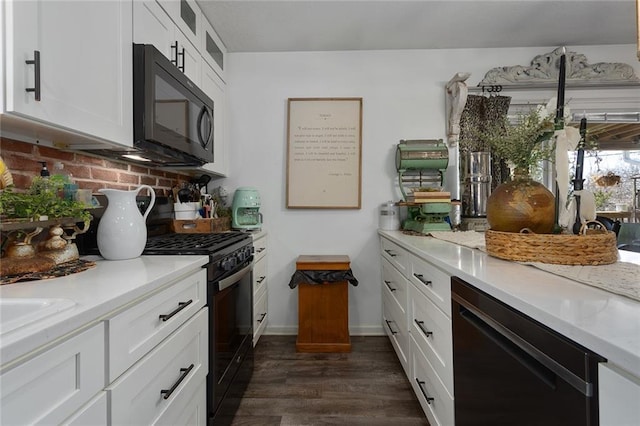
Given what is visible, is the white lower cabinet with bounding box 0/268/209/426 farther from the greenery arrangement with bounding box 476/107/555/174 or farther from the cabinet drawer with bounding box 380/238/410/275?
the greenery arrangement with bounding box 476/107/555/174

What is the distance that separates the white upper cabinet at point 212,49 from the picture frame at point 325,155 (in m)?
0.69

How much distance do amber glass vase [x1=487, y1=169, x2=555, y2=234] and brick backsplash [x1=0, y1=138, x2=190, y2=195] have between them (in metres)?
1.85

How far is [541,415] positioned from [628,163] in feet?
10.1

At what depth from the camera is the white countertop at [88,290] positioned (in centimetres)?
52

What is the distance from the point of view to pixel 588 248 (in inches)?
39.1

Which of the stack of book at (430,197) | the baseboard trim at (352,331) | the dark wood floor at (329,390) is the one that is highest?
the stack of book at (430,197)

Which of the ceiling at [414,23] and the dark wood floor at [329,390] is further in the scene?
the ceiling at [414,23]

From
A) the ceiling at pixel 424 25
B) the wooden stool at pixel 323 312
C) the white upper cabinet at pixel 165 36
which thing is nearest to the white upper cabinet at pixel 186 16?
the white upper cabinet at pixel 165 36

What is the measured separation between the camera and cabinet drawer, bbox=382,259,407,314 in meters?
1.87

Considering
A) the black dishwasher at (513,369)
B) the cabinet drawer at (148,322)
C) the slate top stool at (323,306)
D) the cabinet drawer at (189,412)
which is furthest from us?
the slate top stool at (323,306)

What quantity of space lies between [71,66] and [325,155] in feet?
6.25

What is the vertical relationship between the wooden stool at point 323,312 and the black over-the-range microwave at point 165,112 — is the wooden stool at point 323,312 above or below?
below

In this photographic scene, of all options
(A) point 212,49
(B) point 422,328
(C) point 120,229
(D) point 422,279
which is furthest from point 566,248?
(A) point 212,49

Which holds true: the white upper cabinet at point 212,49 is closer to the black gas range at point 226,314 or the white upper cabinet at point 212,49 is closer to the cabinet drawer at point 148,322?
the black gas range at point 226,314
